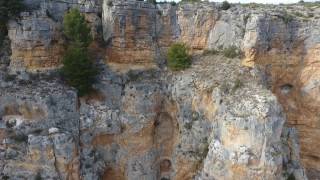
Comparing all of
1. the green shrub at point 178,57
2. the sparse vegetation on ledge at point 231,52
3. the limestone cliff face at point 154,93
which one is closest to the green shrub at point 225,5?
the limestone cliff face at point 154,93

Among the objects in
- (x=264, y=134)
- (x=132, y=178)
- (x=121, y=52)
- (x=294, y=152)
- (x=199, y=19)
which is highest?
(x=199, y=19)

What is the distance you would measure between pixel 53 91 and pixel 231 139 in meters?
11.3

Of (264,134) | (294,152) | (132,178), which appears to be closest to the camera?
(264,134)

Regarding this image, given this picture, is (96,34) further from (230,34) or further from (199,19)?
(230,34)

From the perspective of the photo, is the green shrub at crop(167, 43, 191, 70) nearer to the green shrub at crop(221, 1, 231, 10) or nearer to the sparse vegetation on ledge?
the sparse vegetation on ledge

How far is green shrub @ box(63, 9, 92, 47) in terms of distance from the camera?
2948cm

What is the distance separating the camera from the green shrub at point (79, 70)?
2958 cm

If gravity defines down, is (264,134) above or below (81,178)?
above

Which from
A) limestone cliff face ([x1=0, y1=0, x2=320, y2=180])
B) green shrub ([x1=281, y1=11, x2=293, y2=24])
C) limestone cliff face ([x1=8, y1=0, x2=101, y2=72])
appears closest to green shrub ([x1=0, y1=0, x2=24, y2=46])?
limestone cliff face ([x1=8, y1=0, x2=101, y2=72])

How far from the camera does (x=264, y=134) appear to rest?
1015 inches

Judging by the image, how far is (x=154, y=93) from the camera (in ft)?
103

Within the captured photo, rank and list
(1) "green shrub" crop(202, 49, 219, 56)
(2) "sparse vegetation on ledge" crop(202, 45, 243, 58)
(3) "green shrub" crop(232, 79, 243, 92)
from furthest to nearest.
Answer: (1) "green shrub" crop(202, 49, 219, 56)
(2) "sparse vegetation on ledge" crop(202, 45, 243, 58)
(3) "green shrub" crop(232, 79, 243, 92)

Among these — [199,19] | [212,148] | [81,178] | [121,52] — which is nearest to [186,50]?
[199,19]

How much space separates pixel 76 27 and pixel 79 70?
2675 millimetres
